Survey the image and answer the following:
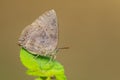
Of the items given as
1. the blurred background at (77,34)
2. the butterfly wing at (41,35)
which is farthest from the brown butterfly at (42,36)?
the blurred background at (77,34)

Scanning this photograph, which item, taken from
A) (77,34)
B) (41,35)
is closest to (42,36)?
(41,35)

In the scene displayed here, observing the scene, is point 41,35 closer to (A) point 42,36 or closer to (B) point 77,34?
(A) point 42,36

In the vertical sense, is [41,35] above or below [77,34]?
above

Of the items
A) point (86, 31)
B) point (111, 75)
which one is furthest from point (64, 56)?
point (111, 75)

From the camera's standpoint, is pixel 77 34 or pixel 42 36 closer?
pixel 42 36

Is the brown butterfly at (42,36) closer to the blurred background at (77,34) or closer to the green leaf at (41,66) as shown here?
the green leaf at (41,66)

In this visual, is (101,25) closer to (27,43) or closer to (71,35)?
(71,35)

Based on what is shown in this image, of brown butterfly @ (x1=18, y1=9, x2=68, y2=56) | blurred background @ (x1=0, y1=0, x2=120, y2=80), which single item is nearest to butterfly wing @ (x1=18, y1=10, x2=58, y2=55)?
brown butterfly @ (x1=18, y1=9, x2=68, y2=56)
